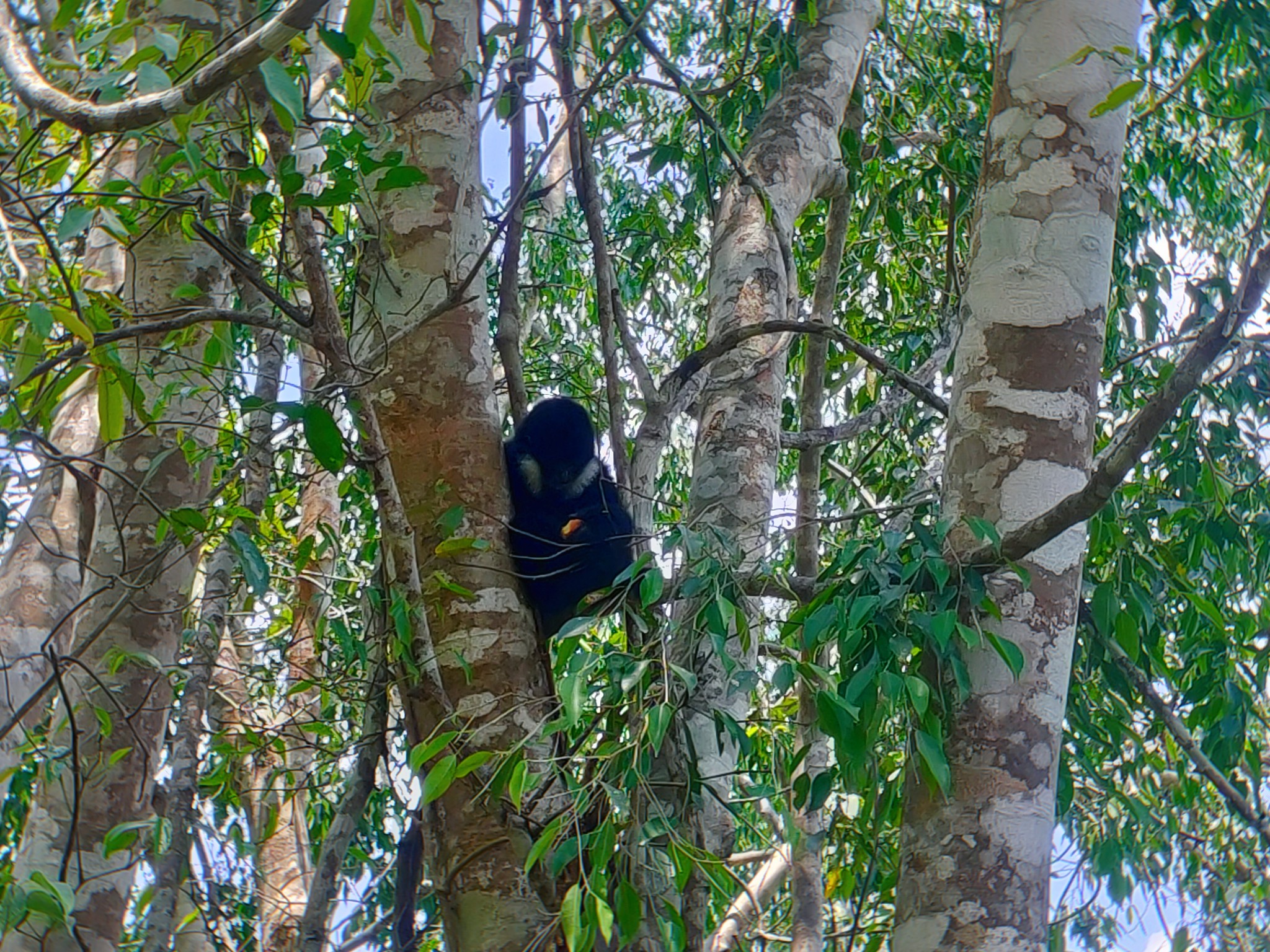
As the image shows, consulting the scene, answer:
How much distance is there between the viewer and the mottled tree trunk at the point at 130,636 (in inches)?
122

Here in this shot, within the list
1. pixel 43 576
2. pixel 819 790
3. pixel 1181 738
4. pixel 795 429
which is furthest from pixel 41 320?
pixel 795 429

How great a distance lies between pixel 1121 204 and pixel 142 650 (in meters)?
3.80

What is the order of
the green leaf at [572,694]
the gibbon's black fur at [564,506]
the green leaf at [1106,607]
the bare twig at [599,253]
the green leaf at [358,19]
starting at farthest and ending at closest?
the gibbon's black fur at [564,506] < the bare twig at [599,253] < the green leaf at [1106,607] < the green leaf at [572,694] < the green leaf at [358,19]

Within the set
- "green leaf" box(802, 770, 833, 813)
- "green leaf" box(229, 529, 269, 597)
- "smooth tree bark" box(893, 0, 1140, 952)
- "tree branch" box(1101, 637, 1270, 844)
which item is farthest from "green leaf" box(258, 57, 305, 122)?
"tree branch" box(1101, 637, 1270, 844)

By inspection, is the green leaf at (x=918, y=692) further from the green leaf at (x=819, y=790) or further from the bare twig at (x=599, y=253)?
the bare twig at (x=599, y=253)

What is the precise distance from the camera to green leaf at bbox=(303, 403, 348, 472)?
2137 mm

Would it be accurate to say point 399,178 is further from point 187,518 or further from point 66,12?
point 187,518

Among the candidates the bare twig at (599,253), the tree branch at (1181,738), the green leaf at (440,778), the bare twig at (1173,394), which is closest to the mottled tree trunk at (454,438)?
the green leaf at (440,778)

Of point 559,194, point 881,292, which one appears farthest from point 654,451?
point 559,194

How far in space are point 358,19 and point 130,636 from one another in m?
2.22

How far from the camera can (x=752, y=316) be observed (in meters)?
3.81

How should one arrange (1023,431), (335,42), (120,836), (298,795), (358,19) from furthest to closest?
(298,795) < (120,836) < (1023,431) < (335,42) < (358,19)

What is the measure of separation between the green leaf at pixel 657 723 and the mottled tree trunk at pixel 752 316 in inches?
9.7

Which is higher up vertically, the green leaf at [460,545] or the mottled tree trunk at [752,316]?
the mottled tree trunk at [752,316]
